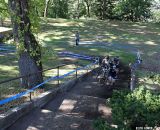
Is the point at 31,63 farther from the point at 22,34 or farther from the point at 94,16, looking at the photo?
the point at 94,16

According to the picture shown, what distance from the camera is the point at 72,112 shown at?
10430mm

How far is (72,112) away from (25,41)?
3.57 meters

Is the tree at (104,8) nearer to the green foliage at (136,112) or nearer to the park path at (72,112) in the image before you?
the park path at (72,112)

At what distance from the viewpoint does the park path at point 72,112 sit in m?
8.47

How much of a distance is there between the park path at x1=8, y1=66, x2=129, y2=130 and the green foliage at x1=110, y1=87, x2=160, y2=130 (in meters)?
1.86

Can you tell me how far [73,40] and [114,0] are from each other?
19.5 metres

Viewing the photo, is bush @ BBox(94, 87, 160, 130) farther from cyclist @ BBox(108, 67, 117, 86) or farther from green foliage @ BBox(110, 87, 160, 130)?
cyclist @ BBox(108, 67, 117, 86)

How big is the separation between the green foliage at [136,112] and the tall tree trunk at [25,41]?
6.03m

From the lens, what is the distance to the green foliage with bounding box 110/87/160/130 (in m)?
6.22

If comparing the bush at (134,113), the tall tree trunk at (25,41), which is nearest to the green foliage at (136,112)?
the bush at (134,113)

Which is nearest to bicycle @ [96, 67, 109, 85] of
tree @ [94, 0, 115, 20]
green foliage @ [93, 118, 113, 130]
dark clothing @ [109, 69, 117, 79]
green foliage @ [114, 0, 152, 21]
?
dark clothing @ [109, 69, 117, 79]

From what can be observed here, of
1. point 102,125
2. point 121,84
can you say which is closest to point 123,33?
point 121,84

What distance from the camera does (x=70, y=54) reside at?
953 inches

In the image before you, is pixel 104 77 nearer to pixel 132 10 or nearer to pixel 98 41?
pixel 98 41
